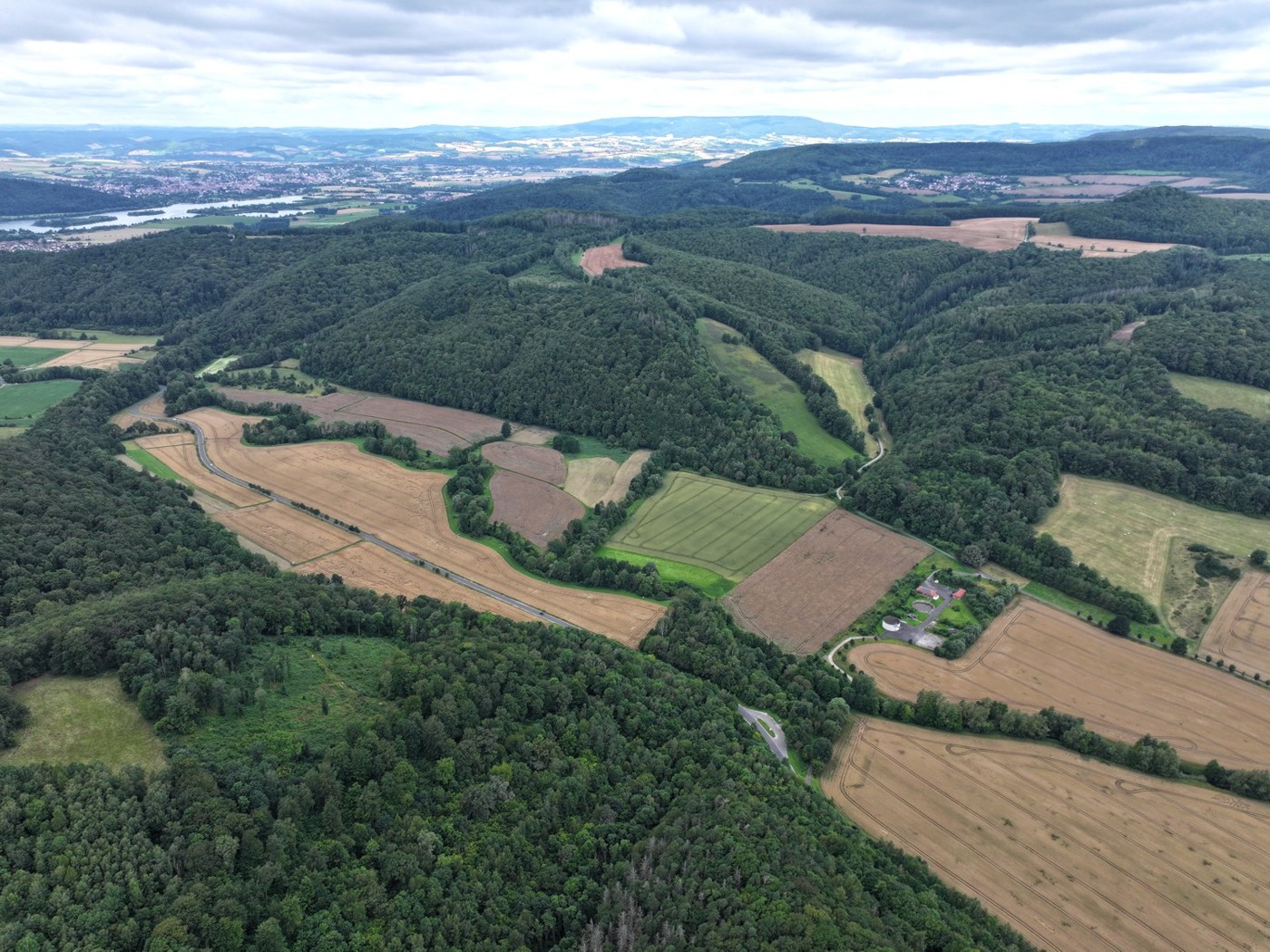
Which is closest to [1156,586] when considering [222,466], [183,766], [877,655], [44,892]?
[877,655]

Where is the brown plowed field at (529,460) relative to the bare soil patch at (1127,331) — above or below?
below

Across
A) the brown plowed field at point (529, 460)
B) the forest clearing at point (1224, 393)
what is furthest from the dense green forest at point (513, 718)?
the brown plowed field at point (529, 460)

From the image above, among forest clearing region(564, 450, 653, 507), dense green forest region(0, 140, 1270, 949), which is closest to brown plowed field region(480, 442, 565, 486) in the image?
forest clearing region(564, 450, 653, 507)

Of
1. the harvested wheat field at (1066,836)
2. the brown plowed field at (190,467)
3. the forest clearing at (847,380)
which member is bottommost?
the harvested wheat field at (1066,836)

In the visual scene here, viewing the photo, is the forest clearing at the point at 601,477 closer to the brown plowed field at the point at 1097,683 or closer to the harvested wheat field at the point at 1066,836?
the brown plowed field at the point at 1097,683

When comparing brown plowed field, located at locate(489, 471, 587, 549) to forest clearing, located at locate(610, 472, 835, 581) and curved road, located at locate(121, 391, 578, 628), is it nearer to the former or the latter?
forest clearing, located at locate(610, 472, 835, 581)

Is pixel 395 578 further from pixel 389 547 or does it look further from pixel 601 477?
pixel 601 477

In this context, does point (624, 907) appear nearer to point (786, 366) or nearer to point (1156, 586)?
point (1156, 586)

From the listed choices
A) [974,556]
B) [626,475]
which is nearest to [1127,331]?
[974,556]
